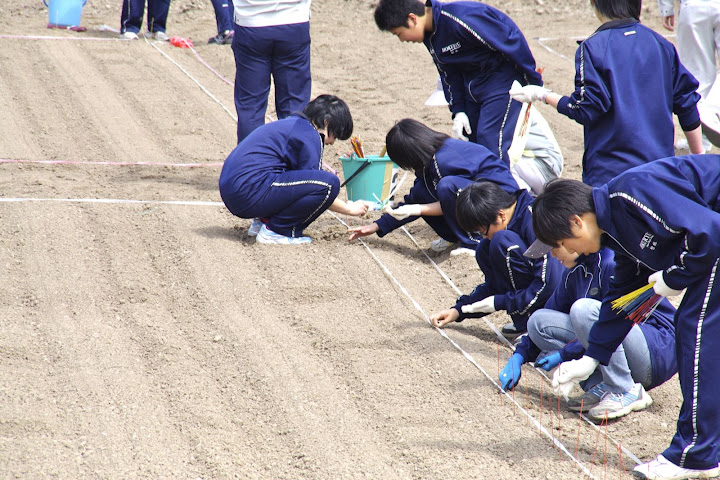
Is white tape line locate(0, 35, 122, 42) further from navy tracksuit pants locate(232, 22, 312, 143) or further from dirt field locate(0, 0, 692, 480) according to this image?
navy tracksuit pants locate(232, 22, 312, 143)

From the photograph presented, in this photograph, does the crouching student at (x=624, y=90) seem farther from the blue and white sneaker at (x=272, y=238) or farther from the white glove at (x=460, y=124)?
the blue and white sneaker at (x=272, y=238)

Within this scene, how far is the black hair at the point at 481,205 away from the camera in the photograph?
3.44 metres

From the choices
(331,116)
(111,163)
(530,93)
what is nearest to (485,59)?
(530,93)

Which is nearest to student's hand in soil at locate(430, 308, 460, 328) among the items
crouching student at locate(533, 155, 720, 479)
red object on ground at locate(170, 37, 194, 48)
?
crouching student at locate(533, 155, 720, 479)

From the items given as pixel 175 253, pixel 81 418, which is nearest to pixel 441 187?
pixel 175 253

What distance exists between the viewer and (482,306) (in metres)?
3.51

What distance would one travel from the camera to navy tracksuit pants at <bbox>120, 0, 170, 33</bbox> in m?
8.45

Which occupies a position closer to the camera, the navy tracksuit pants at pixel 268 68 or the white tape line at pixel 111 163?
the navy tracksuit pants at pixel 268 68

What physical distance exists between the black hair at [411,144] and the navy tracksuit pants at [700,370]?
191cm

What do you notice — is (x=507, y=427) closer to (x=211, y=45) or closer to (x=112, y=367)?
(x=112, y=367)

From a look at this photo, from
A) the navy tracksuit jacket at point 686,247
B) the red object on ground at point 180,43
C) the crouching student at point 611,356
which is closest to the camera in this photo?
the navy tracksuit jacket at point 686,247

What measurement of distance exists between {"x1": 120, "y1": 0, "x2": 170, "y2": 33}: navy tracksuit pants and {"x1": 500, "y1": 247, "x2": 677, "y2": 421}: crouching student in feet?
21.6

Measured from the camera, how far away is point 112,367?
3.17 m

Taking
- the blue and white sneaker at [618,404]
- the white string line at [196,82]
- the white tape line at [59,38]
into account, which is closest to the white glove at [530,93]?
the blue and white sneaker at [618,404]
